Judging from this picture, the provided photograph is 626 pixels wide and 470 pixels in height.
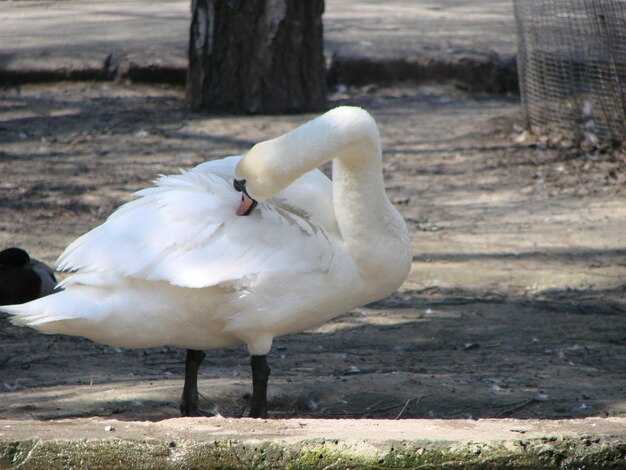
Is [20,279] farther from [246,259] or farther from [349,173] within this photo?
[349,173]

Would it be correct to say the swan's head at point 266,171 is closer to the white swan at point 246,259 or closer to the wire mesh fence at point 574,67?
A: the white swan at point 246,259

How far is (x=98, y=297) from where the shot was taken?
3.81 meters

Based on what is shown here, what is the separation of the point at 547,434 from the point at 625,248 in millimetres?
3771

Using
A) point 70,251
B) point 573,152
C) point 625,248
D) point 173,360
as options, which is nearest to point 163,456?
point 70,251

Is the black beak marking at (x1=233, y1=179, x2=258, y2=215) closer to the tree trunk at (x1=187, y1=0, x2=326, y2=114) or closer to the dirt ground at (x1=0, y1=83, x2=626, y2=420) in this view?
the dirt ground at (x1=0, y1=83, x2=626, y2=420)

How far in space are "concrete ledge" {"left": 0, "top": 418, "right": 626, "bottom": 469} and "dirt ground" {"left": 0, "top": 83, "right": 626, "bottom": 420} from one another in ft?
3.40

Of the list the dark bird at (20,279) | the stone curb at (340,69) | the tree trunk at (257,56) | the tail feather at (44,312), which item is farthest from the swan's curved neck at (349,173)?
the stone curb at (340,69)

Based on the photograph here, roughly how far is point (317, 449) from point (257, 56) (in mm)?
6852

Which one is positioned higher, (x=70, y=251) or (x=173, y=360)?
(x=70, y=251)

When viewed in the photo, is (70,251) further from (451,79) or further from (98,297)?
(451,79)

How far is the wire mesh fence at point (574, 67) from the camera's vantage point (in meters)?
8.02

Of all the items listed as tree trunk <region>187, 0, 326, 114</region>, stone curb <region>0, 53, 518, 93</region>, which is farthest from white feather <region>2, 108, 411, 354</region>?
stone curb <region>0, 53, 518, 93</region>

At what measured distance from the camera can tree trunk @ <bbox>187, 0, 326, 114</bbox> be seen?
9289 mm

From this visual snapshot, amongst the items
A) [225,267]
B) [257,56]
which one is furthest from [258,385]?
[257,56]
